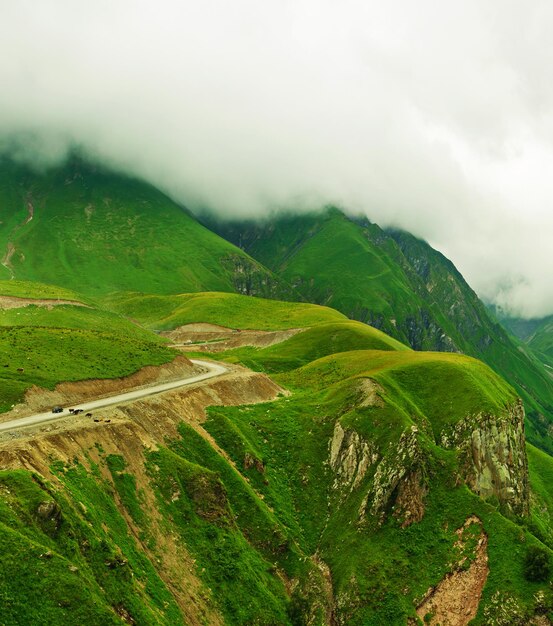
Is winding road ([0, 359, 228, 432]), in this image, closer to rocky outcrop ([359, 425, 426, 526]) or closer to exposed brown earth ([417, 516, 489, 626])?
rocky outcrop ([359, 425, 426, 526])

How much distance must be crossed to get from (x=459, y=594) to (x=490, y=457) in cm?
2608

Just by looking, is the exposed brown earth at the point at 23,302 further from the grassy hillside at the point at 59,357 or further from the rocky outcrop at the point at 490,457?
the rocky outcrop at the point at 490,457

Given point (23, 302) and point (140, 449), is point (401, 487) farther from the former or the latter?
point (23, 302)

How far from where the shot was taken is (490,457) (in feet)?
251

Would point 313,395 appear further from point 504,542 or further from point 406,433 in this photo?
point 504,542

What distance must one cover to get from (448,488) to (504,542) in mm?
10505

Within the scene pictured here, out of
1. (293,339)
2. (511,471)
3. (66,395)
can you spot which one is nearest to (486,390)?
(511,471)

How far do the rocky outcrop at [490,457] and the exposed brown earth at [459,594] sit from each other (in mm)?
15328

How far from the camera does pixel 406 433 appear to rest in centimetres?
7144

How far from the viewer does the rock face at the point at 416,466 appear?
66.3 m

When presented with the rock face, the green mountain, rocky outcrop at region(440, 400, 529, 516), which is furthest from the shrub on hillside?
rocky outcrop at region(440, 400, 529, 516)

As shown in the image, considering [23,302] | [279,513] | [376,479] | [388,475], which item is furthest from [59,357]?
[23,302]

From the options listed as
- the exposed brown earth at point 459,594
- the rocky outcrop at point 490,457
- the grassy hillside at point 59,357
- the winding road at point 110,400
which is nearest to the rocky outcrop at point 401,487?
the exposed brown earth at point 459,594

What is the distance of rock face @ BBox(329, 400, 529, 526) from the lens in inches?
2611
